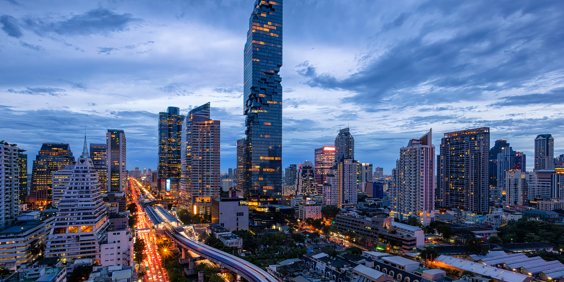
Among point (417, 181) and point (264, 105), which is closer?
point (417, 181)

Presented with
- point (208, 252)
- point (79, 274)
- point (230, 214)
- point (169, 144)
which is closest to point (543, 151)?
point (230, 214)

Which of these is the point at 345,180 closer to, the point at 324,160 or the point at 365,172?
the point at 324,160

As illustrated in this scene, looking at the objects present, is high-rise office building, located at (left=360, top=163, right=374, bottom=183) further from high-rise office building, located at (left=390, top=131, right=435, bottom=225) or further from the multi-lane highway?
the multi-lane highway

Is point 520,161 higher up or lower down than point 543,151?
lower down

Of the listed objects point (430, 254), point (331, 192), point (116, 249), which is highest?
point (116, 249)

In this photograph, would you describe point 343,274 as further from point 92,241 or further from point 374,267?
point 92,241

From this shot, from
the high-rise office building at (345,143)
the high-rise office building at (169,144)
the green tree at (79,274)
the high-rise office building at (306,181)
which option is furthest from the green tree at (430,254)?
the high-rise office building at (345,143)

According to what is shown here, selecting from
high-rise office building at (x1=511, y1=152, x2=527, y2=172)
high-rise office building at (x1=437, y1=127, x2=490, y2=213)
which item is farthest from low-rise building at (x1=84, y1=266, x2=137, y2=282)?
high-rise office building at (x1=511, y1=152, x2=527, y2=172)
